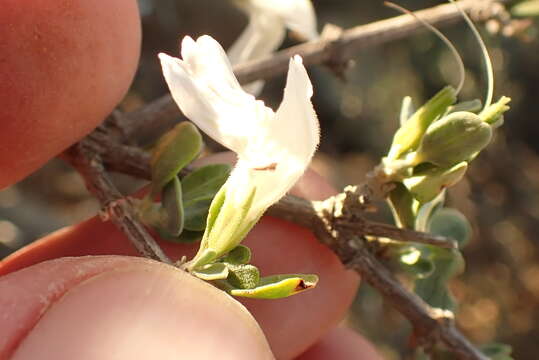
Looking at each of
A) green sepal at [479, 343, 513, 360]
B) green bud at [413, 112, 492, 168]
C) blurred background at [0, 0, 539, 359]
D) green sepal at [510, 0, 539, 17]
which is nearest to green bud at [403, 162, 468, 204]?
green bud at [413, 112, 492, 168]

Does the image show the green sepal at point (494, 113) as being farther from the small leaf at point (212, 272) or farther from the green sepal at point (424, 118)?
the small leaf at point (212, 272)

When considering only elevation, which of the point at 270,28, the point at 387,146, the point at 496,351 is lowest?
the point at 387,146

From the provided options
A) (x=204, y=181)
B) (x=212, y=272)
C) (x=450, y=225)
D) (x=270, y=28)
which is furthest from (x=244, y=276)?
(x=270, y=28)

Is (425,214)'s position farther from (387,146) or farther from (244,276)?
(387,146)

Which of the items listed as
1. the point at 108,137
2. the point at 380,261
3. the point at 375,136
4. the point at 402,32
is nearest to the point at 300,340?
the point at 380,261

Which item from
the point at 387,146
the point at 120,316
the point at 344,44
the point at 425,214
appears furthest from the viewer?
the point at 387,146

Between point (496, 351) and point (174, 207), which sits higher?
point (174, 207)
